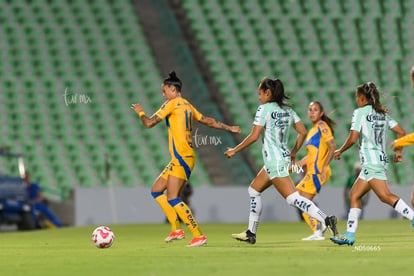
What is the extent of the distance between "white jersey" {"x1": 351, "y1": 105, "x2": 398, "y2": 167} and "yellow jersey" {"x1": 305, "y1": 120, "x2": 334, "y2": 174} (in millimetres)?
2720

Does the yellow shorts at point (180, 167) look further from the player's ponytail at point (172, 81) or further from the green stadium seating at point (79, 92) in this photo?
the green stadium seating at point (79, 92)

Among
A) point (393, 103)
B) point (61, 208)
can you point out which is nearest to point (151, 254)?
point (61, 208)

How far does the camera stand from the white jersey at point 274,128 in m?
11.4

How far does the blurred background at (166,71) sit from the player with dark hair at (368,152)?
10505 mm

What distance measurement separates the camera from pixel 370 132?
11.3 m

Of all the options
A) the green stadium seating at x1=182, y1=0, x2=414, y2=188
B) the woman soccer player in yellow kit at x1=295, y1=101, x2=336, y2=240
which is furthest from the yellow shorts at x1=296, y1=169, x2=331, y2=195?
the green stadium seating at x1=182, y1=0, x2=414, y2=188

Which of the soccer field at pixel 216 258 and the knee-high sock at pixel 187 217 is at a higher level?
the knee-high sock at pixel 187 217

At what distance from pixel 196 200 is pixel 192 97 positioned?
3.53 m

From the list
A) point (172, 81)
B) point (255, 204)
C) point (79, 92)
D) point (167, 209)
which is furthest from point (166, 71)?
point (255, 204)

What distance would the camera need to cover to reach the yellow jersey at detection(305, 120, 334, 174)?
46.3ft

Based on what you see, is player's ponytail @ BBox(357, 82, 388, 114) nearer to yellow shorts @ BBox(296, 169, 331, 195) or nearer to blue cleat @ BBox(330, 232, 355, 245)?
blue cleat @ BBox(330, 232, 355, 245)

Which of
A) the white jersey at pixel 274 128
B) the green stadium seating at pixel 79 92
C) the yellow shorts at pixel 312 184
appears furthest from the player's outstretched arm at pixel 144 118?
the green stadium seating at pixel 79 92

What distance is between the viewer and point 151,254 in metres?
10.3

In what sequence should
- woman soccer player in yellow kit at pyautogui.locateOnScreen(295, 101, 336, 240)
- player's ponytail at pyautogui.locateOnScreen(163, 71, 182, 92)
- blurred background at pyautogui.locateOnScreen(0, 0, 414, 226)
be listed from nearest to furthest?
player's ponytail at pyautogui.locateOnScreen(163, 71, 182, 92), woman soccer player in yellow kit at pyautogui.locateOnScreen(295, 101, 336, 240), blurred background at pyautogui.locateOnScreen(0, 0, 414, 226)
